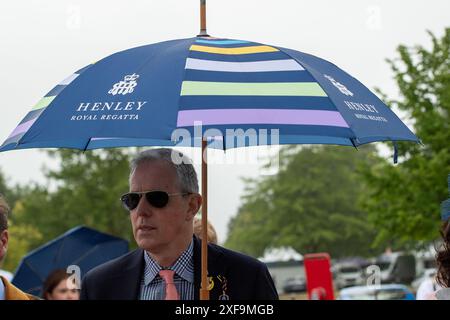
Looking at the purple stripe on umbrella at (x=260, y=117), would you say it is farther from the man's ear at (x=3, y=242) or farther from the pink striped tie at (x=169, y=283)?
the man's ear at (x=3, y=242)

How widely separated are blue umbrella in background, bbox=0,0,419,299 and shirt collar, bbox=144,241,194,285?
0.14m

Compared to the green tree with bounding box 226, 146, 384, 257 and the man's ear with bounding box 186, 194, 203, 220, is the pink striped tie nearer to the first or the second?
the man's ear with bounding box 186, 194, 203, 220

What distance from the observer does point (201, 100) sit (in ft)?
14.6

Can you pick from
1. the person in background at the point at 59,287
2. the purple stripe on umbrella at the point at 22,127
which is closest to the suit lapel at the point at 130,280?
the purple stripe on umbrella at the point at 22,127

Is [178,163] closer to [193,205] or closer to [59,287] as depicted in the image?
[193,205]

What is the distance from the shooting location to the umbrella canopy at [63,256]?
1062 cm

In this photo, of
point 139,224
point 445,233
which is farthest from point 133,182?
point 445,233

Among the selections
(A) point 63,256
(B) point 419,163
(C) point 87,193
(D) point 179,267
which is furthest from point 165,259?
(C) point 87,193

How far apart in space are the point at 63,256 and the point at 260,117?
6.49 metres

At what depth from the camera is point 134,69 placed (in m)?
4.73

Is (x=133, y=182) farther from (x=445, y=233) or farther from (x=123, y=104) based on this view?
(x=445, y=233)

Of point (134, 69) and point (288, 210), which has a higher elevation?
point (288, 210)
